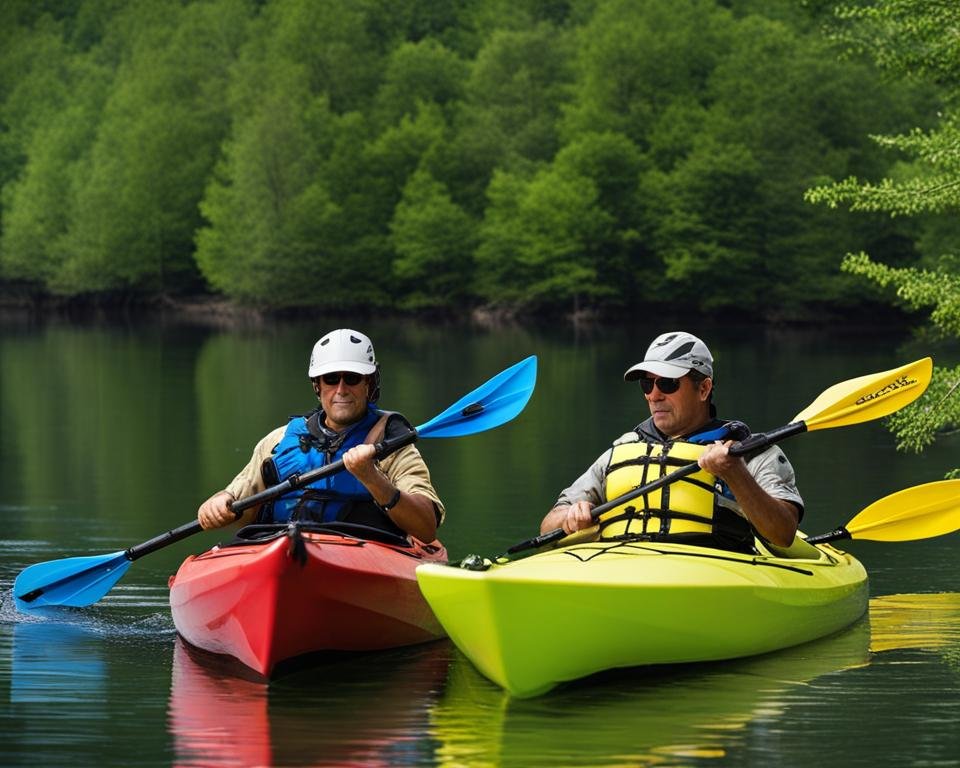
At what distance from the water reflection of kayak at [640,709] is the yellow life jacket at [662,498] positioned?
63cm

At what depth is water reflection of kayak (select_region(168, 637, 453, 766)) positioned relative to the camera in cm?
711

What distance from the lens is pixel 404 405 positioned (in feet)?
82.8

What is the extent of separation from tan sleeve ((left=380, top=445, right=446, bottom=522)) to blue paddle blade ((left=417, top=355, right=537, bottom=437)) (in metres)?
0.41

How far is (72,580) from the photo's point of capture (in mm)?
10172

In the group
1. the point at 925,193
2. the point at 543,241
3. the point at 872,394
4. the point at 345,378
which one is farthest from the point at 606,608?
the point at 543,241

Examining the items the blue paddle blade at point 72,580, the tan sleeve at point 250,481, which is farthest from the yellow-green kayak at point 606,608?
the blue paddle blade at point 72,580

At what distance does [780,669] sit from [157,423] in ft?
51.6

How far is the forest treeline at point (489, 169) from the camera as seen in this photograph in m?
62.1

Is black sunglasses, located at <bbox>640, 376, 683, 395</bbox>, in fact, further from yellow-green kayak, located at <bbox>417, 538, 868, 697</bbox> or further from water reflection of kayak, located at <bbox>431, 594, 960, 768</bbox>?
water reflection of kayak, located at <bbox>431, 594, 960, 768</bbox>

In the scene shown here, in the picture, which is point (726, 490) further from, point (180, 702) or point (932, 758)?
point (180, 702)

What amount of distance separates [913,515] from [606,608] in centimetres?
274

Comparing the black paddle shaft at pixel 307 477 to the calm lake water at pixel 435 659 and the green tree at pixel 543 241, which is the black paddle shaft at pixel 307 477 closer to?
the calm lake water at pixel 435 659

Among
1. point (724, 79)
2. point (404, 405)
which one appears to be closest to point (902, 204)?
point (404, 405)

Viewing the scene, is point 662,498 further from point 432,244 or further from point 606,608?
point 432,244
